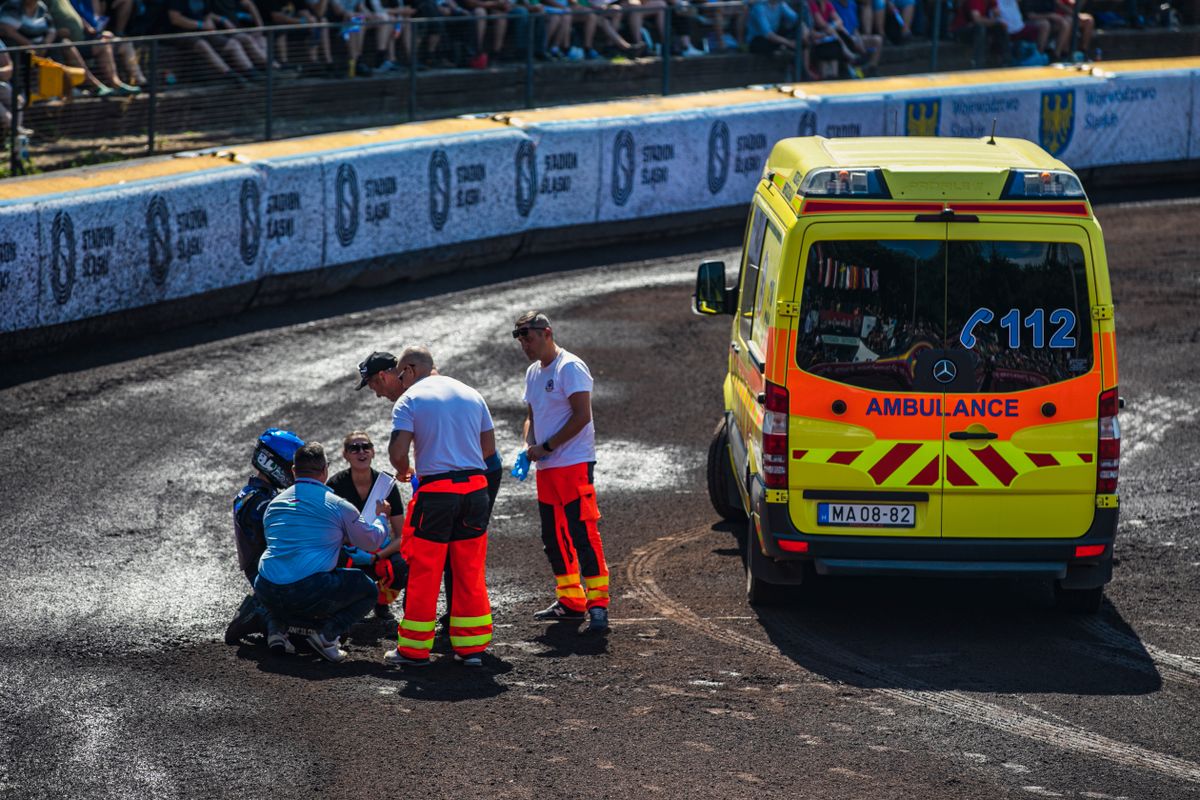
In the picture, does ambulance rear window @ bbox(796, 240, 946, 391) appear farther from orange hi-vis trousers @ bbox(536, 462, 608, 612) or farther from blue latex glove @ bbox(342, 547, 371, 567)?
blue latex glove @ bbox(342, 547, 371, 567)

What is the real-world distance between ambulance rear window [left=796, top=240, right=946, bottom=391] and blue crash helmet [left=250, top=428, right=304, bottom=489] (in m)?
2.81

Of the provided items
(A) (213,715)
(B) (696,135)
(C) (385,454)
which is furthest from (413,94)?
(A) (213,715)

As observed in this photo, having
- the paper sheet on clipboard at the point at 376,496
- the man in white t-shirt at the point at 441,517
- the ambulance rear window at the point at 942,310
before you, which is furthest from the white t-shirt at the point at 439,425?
the ambulance rear window at the point at 942,310

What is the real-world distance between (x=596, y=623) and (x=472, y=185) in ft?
32.4

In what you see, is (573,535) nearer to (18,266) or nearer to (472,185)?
(18,266)

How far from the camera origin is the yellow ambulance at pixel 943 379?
887cm

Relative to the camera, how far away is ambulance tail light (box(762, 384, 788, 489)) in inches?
353

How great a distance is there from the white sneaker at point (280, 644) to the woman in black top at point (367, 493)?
0.78 m

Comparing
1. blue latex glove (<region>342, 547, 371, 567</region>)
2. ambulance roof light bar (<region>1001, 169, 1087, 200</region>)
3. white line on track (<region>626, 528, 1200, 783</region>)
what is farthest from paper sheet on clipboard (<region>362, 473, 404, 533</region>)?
ambulance roof light bar (<region>1001, 169, 1087, 200</region>)

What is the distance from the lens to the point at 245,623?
8.74 meters

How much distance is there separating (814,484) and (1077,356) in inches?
61.1

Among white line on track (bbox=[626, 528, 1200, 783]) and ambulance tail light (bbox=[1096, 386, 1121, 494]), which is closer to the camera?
white line on track (bbox=[626, 528, 1200, 783])

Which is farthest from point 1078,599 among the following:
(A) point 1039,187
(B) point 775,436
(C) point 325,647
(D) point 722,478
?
(C) point 325,647

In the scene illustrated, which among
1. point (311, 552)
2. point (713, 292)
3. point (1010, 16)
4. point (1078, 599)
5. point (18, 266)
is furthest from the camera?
point (1010, 16)
